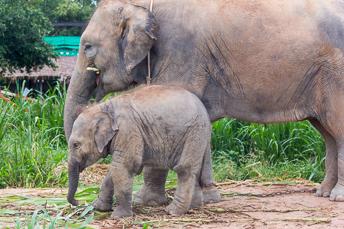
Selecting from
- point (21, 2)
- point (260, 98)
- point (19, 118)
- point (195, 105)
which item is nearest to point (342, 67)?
point (260, 98)

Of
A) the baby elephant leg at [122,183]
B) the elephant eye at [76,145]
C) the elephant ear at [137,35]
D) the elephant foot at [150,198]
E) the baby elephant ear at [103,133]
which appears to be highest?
the elephant ear at [137,35]

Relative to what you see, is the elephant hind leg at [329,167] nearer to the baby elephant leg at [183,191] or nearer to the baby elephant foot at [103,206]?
the baby elephant leg at [183,191]

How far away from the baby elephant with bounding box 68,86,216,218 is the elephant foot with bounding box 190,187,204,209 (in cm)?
23

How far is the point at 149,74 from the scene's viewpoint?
5922 millimetres

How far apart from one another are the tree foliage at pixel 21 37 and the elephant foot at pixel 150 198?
36.6ft

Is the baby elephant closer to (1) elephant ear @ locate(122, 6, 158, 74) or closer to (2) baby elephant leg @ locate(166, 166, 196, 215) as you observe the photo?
(2) baby elephant leg @ locate(166, 166, 196, 215)

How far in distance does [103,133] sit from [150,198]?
2.73ft

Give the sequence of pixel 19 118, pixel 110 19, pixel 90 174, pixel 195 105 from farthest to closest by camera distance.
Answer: pixel 19 118, pixel 90 174, pixel 110 19, pixel 195 105

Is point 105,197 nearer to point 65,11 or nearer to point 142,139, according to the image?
point 142,139

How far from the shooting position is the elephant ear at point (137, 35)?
18.9 ft

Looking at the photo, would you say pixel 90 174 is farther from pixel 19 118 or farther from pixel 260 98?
pixel 260 98

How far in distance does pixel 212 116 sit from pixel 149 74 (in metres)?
0.55

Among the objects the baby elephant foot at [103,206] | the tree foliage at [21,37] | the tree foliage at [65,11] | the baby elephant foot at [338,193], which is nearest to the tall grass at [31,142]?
the baby elephant foot at [103,206]

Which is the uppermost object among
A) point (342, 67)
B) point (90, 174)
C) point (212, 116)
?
point (342, 67)
